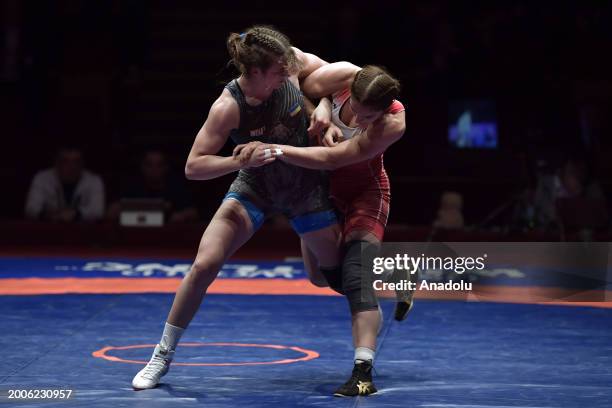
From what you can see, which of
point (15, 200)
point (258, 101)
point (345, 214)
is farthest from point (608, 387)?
point (15, 200)

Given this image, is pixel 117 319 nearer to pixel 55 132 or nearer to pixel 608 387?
pixel 608 387

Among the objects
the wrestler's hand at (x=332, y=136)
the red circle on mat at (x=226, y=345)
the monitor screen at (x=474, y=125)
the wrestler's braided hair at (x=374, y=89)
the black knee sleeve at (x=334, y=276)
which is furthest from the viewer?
the monitor screen at (x=474, y=125)

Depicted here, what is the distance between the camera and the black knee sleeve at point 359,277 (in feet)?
15.5

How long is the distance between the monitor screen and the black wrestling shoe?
22.4 feet

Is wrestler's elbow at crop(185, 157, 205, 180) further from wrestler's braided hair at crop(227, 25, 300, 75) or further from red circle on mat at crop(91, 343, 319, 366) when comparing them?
red circle on mat at crop(91, 343, 319, 366)

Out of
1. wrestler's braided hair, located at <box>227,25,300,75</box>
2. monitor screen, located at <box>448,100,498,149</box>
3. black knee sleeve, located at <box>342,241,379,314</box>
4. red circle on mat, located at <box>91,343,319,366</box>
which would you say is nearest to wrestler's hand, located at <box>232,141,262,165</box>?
wrestler's braided hair, located at <box>227,25,300,75</box>

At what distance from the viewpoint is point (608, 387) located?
15.4ft

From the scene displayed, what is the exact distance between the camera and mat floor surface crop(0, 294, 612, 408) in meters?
4.52

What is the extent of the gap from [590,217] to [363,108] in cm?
553

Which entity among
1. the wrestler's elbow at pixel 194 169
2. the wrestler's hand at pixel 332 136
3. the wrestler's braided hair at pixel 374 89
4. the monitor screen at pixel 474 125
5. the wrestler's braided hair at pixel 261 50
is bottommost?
the wrestler's elbow at pixel 194 169

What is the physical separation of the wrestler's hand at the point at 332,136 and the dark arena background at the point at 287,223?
98cm

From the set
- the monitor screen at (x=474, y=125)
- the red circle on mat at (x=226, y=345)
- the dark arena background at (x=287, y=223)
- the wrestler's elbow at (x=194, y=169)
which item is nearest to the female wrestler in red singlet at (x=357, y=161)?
the wrestler's elbow at (x=194, y=169)

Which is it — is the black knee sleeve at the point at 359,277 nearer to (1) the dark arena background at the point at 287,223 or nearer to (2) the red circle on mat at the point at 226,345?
(1) the dark arena background at the point at 287,223

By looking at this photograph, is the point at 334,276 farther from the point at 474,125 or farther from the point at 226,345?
the point at 474,125
